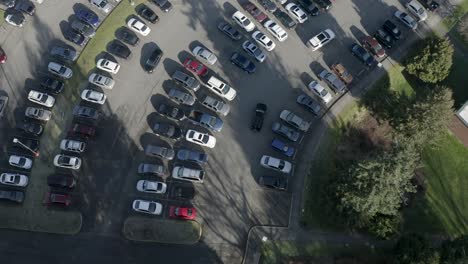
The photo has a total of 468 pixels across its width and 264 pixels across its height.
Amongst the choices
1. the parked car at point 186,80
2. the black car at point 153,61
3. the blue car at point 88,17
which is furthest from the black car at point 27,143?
the parked car at point 186,80

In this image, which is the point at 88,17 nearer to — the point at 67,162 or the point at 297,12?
the point at 67,162

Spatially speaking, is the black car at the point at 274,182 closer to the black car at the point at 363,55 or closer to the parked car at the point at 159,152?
the parked car at the point at 159,152

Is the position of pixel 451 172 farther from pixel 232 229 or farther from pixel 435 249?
pixel 232 229

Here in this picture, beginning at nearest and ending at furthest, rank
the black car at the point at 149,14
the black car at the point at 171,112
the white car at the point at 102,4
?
the black car at the point at 171,112
the black car at the point at 149,14
the white car at the point at 102,4

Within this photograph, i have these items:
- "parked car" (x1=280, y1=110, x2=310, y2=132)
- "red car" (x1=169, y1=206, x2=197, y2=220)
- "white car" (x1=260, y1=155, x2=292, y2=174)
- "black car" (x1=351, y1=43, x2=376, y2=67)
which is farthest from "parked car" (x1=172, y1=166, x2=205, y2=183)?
"black car" (x1=351, y1=43, x2=376, y2=67)

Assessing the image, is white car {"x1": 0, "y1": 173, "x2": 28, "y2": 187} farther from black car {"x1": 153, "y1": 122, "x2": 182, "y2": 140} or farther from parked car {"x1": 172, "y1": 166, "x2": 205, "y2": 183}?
parked car {"x1": 172, "y1": 166, "x2": 205, "y2": 183}

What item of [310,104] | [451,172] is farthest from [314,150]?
[451,172]

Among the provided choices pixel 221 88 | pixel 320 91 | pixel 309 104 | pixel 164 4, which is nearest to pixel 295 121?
pixel 309 104
